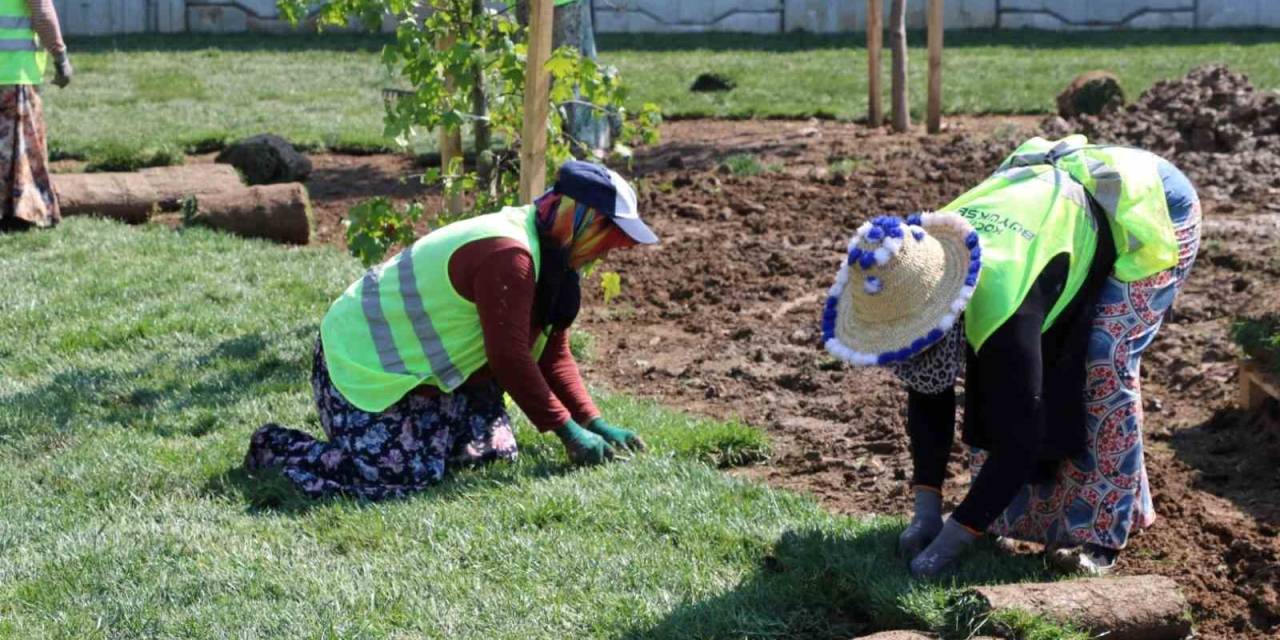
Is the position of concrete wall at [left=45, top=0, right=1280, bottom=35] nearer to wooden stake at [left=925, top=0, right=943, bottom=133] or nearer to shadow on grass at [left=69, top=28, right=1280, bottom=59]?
shadow on grass at [left=69, top=28, right=1280, bottom=59]

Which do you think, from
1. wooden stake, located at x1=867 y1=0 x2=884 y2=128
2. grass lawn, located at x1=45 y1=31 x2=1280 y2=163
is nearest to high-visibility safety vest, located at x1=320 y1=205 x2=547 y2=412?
grass lawn, located at x1=45 y1=31 x2=1280 y2=163

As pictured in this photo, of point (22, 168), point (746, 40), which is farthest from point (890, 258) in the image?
point (746, 40)

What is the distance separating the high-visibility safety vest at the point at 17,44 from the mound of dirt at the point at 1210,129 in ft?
22.0

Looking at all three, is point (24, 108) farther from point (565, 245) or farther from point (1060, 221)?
point (1060, 221)

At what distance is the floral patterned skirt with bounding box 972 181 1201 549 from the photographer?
4.50 m

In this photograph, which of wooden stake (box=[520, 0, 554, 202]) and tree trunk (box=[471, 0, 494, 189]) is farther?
tree trunk (box=[471, 0, 494, 189])

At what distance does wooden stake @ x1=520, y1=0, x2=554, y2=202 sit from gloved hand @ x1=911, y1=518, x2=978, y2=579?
9.38 feet

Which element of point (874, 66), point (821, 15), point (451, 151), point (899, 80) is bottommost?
point (451, 151)


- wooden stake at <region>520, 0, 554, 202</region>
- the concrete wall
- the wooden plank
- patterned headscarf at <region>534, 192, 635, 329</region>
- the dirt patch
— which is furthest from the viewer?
the concrete wall

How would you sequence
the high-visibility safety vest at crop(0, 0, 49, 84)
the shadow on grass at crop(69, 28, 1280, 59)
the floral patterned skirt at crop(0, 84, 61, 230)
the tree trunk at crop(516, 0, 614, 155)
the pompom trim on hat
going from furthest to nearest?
the shadow on grass at crop(69, 28, 1280, 59), the tree trunk at crop(516, 0, 614, 155), the floral patterned skirt at crop(0, 84, 61, 230), the high-visibility safety vest at crop(0, 0, 49, 84), the pompom trim on hat

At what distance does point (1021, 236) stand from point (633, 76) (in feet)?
42.9

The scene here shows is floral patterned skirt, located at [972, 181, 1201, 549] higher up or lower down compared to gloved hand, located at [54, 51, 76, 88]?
lower down

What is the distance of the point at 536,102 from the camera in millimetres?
6605

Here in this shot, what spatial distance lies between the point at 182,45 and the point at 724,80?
7823mm
